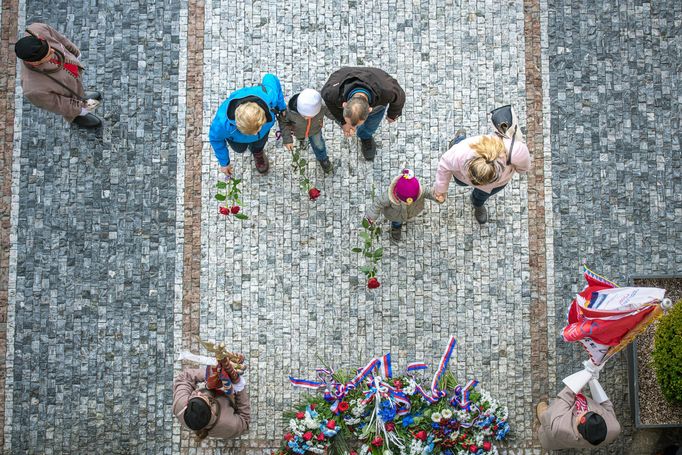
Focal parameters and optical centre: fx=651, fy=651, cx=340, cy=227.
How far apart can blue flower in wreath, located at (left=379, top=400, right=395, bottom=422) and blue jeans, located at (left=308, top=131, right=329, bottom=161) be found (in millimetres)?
2869

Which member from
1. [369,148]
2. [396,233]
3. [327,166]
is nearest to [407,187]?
[396,233]

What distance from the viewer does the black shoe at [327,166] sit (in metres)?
7.69

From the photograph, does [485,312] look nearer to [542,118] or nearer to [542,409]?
[542,409]

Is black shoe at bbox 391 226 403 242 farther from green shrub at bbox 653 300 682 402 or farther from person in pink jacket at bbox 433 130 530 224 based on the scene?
green shrub at bbox 653 300 682 402

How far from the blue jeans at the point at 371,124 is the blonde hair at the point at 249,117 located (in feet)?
4.36

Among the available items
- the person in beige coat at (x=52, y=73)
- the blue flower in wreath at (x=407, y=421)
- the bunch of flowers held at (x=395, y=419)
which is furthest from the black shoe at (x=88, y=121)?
the blue flower in wreath at (x=407, y=421)

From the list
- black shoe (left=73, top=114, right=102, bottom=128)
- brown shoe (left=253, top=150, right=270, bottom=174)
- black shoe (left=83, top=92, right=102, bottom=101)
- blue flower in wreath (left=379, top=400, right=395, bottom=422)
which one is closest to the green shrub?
blue flower in wreath (left=379, top=400, right=395, bottom=422)

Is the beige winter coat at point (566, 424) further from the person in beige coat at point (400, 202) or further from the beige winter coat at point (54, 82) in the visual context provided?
the beige winter coat at point (54, 82)

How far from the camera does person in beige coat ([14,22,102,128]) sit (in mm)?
6703

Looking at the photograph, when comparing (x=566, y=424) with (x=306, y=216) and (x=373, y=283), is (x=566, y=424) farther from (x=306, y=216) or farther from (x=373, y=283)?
(x=306, y=216)

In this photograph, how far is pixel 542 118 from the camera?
7961mm

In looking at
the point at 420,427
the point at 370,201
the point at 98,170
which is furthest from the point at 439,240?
the point at 98,170

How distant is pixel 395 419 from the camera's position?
23.7 ft

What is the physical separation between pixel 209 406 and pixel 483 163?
3428 millimetres
